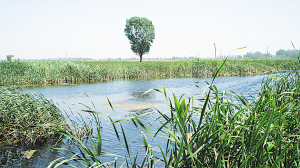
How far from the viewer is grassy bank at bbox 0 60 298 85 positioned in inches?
789

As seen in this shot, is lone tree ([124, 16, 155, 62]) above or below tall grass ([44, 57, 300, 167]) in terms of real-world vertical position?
above

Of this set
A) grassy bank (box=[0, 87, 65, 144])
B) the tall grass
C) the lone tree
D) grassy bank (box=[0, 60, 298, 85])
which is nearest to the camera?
the tall grass

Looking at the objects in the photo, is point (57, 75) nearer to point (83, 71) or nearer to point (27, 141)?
point (83, 71)

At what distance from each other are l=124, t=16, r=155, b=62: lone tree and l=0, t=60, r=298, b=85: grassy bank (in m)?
39.3

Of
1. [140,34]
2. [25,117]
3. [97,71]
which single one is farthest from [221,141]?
[140,34]

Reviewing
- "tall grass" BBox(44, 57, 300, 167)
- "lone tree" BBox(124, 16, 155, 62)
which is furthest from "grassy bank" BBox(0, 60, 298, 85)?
"lone tree" BBox(124, 16, 155, 62)

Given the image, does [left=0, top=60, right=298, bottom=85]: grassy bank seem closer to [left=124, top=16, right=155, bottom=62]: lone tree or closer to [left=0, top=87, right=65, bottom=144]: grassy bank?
[left=0, top=87, right=65, bottom=144]: grassy bank

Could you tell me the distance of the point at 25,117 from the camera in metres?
5.79

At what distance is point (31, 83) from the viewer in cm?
2041

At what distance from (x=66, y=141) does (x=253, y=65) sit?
1122 inches

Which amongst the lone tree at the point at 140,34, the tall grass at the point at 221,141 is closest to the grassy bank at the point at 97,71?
the tall grass at the point at 221,141

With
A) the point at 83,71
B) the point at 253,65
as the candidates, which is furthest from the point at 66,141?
the point at 253,65

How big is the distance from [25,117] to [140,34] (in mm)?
63413

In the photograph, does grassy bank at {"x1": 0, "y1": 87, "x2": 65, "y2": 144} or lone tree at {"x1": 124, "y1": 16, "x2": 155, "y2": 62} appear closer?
grassy bank at {"x1": 0, "y1": 87, "x2": 65, "y2": 144}
